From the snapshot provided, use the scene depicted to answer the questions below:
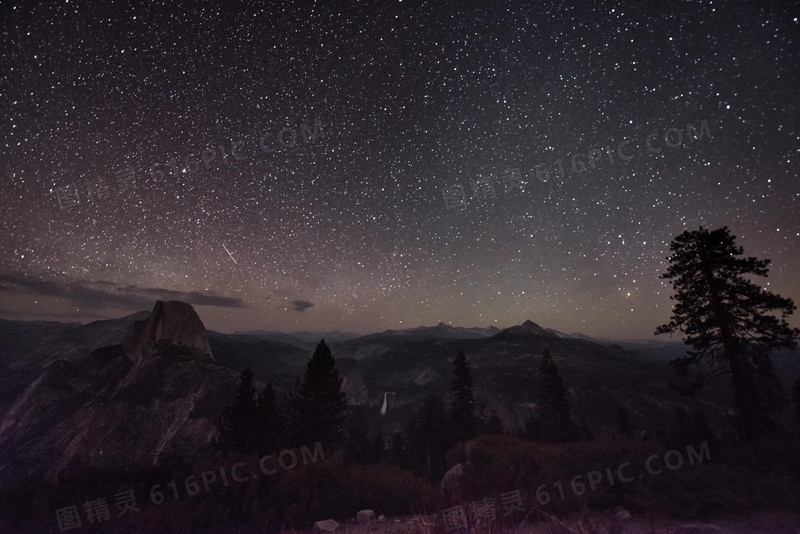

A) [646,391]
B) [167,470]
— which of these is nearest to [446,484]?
[167,470]

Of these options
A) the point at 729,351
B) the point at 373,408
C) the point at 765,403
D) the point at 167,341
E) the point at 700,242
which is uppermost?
the point at 700,242

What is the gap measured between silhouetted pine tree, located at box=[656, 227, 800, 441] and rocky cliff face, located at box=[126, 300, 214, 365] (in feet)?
333

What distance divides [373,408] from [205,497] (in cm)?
11668

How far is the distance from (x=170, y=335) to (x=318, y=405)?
92.3 meters

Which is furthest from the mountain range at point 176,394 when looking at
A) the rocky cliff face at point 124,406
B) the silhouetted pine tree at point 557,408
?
the silhouetted pine tree at point 557,408

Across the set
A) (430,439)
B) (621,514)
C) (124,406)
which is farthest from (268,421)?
(124,406)

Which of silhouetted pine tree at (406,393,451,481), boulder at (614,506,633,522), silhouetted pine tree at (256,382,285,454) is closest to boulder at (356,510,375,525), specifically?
boulder at (614,506,633,522)

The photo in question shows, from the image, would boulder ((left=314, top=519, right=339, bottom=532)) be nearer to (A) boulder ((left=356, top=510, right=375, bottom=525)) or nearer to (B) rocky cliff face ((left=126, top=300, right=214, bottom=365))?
(A) boulder ((left=356, top=510, right=375, bottom=525))

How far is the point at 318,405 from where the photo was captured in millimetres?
29344

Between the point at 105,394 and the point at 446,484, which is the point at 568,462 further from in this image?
the point at 105,394

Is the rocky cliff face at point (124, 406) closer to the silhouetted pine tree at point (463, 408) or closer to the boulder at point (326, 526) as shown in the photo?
the silhouetted pine tree at point (463, 408)

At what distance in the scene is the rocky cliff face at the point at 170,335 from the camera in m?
90.4

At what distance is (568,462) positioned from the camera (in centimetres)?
1093

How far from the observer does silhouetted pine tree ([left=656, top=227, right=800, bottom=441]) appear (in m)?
13.2
